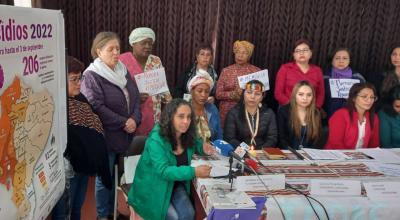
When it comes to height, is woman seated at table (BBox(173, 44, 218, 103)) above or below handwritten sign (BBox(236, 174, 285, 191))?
above

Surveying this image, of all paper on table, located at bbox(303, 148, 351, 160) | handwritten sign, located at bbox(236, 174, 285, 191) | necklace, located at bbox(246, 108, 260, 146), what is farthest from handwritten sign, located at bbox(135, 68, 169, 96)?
handwritten sign, located at bbox(236, 174, 285, 191)

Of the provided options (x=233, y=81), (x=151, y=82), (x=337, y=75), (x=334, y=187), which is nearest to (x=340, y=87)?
(x=337, y=75)

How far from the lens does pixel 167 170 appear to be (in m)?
2.39

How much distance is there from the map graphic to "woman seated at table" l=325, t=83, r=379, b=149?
249 cm

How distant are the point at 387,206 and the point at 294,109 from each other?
1.38 meters

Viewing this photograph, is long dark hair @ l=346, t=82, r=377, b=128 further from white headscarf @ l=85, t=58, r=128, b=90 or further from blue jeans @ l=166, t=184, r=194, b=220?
white headscarf @ l=85, t=58, r=128, b=90

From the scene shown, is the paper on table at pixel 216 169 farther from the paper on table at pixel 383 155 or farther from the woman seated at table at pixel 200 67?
the woman seated at table at pixel 200 67

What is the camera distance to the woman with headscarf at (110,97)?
286cm

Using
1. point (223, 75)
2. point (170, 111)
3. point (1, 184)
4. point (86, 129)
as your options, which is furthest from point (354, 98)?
point (1, 184)

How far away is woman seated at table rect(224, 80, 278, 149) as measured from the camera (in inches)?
129

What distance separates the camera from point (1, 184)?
4.05 ft

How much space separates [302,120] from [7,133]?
255cm

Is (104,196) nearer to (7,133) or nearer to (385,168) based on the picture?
(7,133)

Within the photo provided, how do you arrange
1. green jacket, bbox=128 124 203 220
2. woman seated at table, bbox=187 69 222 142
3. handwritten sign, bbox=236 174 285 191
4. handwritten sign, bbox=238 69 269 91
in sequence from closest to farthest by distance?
1. handwritten sign, bbox=236 174 285 191
2. green jacket, bbox=128 124 203 220
3. woman seated at table, bbox=187 69 222 142
4. handwritten sign, bbox=238 69 269 91
